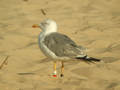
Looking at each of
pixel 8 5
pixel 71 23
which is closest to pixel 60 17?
pixel 71 23

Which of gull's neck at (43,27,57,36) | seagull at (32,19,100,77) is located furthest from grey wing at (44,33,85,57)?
gull's neck at (43,27,57,36)

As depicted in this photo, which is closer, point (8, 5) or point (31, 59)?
point (31, 59)

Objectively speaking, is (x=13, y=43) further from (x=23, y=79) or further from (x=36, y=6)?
(x=36, y=6)

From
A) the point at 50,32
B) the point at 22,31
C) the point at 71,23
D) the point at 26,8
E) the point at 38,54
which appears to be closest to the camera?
the point at 50,32

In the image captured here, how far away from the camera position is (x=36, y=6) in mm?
10062

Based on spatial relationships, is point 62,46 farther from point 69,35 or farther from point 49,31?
point 69,35

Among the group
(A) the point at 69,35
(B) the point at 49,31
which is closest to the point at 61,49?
(B) the point at 49,31

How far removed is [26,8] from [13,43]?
2.67m

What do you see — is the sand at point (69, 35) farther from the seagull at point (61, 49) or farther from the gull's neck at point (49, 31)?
the gull's neck at point (49, 31)

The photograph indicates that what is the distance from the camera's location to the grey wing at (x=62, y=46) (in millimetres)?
5328

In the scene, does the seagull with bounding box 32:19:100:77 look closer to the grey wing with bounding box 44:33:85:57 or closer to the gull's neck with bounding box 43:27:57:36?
the grey wing with bounding box 44:33:85:57

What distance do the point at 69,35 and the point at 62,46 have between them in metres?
2.60

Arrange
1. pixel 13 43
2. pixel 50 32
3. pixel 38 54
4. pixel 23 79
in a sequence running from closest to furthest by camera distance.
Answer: pixel 23 79 → pixel 50 32 → pixel 38 54 → pixel 13 43

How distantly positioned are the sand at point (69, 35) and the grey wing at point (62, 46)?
50 centimetres
